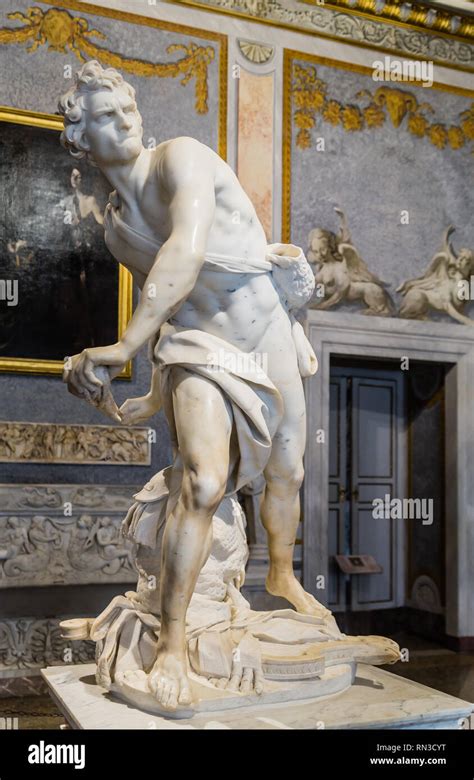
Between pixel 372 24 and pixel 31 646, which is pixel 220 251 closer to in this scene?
pixel 31 646

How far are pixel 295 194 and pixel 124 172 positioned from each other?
4029 mm

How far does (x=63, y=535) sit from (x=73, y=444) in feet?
2.09

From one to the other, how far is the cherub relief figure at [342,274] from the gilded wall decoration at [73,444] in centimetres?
192

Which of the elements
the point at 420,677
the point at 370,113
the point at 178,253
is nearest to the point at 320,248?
the point at 370,113

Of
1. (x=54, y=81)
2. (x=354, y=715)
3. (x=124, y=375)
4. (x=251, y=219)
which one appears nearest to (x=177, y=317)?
(x=251, y=219)

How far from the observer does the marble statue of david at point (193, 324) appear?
8.64 feet

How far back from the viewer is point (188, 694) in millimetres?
2518

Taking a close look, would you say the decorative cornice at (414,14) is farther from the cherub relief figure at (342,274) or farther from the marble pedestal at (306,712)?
the marble pedestal at (306,712)

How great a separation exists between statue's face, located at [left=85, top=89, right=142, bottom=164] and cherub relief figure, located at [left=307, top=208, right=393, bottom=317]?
13.0ft

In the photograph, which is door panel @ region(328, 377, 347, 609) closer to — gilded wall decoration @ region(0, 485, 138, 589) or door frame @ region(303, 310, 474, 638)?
door frame @ region(303, 310, 474, 638)

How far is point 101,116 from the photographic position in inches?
110

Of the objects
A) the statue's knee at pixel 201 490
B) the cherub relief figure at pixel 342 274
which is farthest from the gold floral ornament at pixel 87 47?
the statue's knee at pixel 201 490
